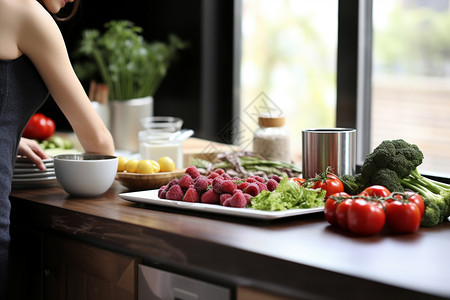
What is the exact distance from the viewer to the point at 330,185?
1.72m

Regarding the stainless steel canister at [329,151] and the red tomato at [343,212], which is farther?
the stainless steel canister at [329,151]

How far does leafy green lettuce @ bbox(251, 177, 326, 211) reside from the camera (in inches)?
63.3

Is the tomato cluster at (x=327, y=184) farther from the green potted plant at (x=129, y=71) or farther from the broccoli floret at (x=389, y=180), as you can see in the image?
the green potted plant at (x=129, y=71)

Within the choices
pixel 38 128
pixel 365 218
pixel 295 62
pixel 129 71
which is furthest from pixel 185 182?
pixel 295 62

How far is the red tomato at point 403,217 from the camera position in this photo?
144 centimetres

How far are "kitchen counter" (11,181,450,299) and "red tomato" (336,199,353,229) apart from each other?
0.03 meters

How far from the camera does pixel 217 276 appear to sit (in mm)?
1469

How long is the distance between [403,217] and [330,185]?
0.31 meters

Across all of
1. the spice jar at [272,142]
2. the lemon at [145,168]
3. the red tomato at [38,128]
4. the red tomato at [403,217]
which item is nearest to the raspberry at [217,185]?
A: the lemon at [145,168]

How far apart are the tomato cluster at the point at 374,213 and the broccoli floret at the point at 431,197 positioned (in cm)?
3

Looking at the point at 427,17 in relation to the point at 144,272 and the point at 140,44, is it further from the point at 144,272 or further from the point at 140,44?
the point at 144,272

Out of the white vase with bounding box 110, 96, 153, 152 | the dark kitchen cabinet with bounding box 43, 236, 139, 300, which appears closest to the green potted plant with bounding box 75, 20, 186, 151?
the white vase with bounding box 110, 96, 153, 152

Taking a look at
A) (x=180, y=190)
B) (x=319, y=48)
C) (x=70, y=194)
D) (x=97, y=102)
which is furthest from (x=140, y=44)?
(x=319, y=48)

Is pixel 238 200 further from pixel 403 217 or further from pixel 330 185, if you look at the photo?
pixel 403 217
